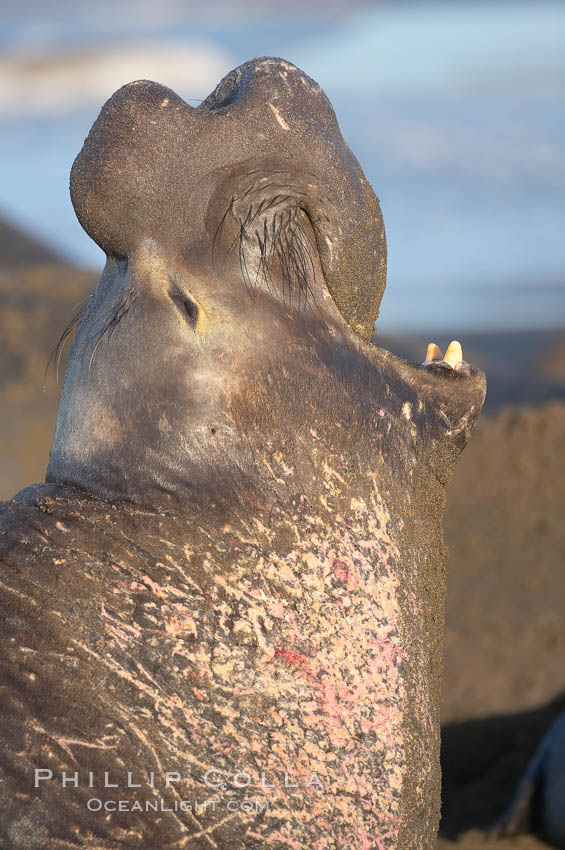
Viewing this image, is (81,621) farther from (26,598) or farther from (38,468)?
(38,468)

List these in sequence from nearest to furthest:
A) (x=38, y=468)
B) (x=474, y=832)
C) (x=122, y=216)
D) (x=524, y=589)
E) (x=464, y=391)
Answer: (x=122, y=216)
(x=464, y=391)
(x=474, y=832)
(x=524, y=589)
(x=38, y=468)

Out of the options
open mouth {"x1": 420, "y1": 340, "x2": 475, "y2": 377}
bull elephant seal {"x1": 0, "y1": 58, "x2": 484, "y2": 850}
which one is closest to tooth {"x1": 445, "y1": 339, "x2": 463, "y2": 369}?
open mouth {"x1": 420, "y1": 340, "x2": 475, "y2": 377}

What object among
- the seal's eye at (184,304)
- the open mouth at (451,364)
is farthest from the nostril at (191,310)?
the open mouth at (451,364)

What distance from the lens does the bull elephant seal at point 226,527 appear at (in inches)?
71.9

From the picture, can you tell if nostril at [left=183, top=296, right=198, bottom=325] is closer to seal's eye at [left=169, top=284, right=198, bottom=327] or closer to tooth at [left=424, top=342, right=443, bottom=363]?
seal's eye at [left=169, top=284, right=198, bottom=327]

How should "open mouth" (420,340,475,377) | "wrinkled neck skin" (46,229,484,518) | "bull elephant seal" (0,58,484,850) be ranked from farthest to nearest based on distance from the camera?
"open mouth" (420,340,475,377) < "wrinkled neck skin" (46,229,484,518) < "bull elephant seal" (0,58,484,850)

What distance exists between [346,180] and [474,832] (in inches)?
211

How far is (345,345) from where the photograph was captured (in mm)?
2086

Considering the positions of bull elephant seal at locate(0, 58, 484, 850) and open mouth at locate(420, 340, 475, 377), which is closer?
bull elephant seal at locate(0, 58, 484, 850)

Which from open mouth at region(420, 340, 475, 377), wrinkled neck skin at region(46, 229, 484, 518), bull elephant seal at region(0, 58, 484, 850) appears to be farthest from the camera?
open mouth at region(420, 340, 475, 377)

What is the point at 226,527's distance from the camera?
1.91 meters

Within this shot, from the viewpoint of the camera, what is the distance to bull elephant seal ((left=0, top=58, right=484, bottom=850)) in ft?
5.99

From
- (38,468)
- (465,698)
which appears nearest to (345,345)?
(465,698)

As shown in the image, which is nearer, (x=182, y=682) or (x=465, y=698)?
(x=182, y=682)
